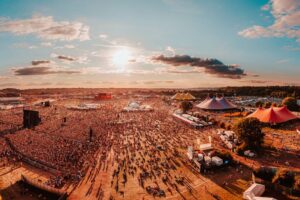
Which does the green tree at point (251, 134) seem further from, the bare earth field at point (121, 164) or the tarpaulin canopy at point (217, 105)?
the tarpaulin canopy at point (217, 105)

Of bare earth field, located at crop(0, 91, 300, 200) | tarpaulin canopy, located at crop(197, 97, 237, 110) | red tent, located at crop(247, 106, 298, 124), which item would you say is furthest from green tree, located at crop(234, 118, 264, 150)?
tarpaulin canopy, located at crop(197, 97, 237, 110)

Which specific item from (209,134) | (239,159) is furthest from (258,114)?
(239,159)

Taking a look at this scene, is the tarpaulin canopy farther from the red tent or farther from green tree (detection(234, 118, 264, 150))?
green tree (detection(234, 118, 264, 150))

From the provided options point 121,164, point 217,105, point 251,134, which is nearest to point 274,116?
point 251,134

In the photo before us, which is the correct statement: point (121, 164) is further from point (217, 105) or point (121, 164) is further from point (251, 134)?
point (217, 105)

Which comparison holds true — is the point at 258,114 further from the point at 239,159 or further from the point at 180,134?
the point at 239,159

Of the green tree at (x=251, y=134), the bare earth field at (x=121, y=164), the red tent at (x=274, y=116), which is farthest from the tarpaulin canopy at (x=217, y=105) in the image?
the green tree at (x=251, y=134)
